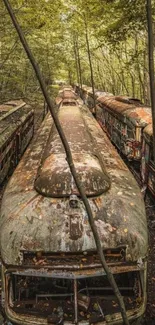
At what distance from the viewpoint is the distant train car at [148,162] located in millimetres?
8695

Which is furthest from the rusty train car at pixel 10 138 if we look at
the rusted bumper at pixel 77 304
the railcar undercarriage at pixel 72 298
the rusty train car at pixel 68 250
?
the rusted bumper at pixel 77 304

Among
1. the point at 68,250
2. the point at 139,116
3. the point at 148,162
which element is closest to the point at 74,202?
the point at 68,250

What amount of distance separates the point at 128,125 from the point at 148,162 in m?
2.42

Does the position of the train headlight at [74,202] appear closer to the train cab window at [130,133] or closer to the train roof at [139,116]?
the train roof at [139,116]

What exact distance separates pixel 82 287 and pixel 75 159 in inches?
83.1

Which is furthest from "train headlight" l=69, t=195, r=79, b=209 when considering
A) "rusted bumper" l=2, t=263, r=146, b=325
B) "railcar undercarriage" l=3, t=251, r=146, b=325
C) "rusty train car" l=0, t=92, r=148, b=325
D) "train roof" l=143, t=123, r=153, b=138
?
"train roof" l=143, t=123, r=153, b=138

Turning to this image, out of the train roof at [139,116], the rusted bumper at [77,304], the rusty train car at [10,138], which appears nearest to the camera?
the rusted bumper at [77,304]

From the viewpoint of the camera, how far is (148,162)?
29.7 ft

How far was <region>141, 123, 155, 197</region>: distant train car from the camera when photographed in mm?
8695

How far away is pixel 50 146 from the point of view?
6754 mm

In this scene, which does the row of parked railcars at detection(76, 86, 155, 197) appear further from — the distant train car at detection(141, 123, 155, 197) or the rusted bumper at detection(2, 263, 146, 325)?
the rusted bumper at detection(2, 263, 146, 325)

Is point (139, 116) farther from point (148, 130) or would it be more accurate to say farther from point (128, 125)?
point (148, 130)

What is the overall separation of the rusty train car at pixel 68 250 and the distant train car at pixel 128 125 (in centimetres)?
508

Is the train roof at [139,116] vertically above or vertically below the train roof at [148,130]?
above
